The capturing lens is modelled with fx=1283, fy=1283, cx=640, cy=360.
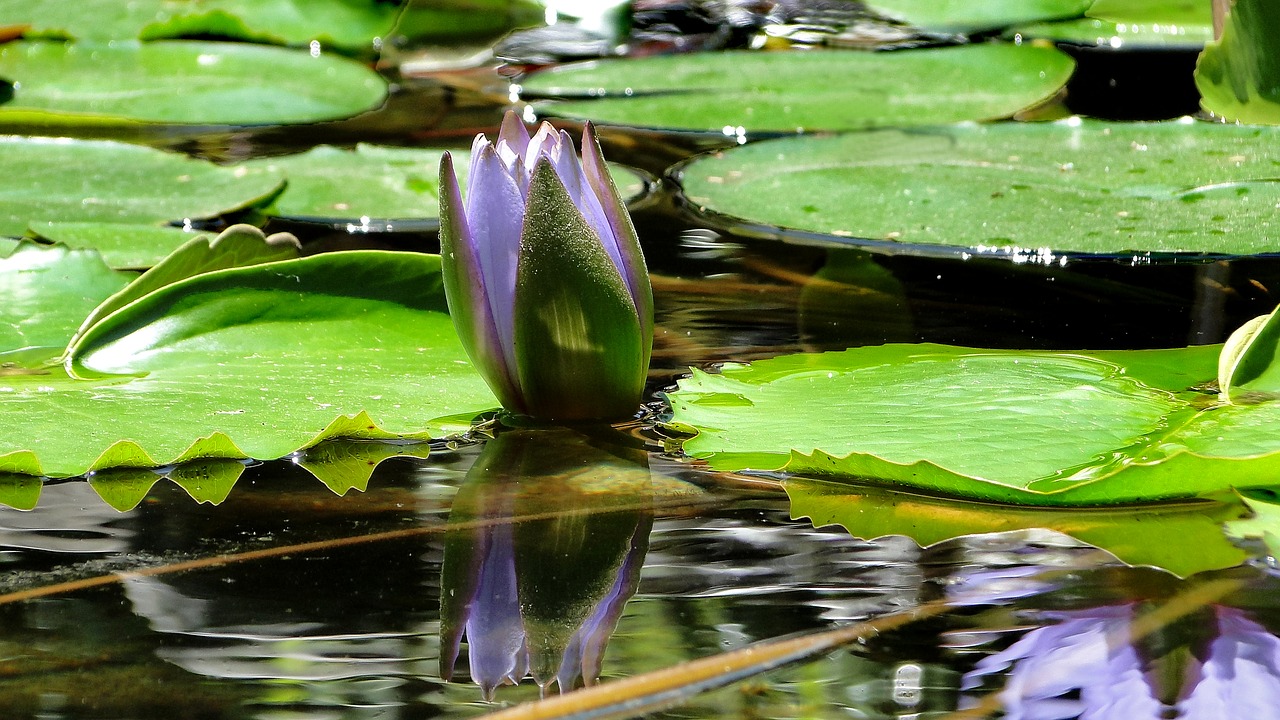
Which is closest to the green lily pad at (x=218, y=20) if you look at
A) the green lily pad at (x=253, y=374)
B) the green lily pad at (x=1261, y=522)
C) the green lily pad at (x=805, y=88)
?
the green lily pad at (x=805, y=88)

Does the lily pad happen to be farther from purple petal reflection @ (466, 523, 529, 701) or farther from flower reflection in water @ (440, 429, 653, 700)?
purple petal reflection @ (466, 523, 529, 701)

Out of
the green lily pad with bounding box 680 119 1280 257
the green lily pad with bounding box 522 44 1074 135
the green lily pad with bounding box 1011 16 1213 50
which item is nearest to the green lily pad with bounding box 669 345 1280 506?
the green lily pad with bounding box 680 119 1280 257

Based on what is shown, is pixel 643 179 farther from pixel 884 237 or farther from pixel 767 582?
pixel 767 582

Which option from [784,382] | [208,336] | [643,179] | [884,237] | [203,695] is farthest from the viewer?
[643,179]

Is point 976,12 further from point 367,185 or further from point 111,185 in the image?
point 111,185

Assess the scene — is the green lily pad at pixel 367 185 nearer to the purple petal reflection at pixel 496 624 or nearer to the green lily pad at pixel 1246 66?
the green lily pad at pixel 1246 66

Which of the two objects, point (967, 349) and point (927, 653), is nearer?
point (927, 653)

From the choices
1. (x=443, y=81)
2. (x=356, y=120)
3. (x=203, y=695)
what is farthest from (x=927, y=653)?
(x=443, y=81)
